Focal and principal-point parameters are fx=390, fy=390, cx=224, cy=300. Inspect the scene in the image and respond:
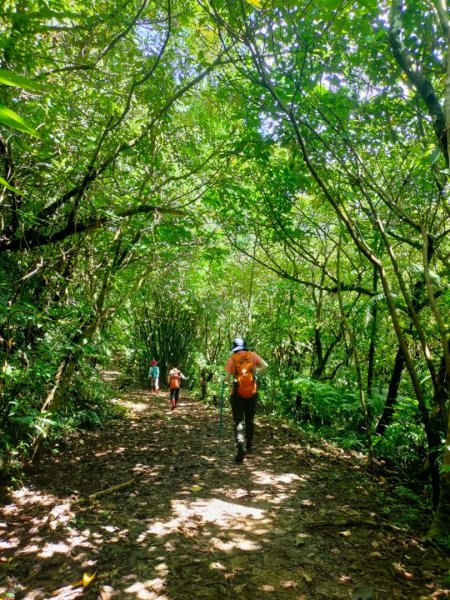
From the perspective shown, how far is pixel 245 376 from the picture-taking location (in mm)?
5758

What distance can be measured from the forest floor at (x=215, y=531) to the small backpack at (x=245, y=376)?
3.51 ft

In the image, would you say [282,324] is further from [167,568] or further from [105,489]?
[167,568]

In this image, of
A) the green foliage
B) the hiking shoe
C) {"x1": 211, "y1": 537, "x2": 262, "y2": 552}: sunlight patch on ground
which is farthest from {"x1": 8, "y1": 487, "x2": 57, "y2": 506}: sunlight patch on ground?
the green foliage

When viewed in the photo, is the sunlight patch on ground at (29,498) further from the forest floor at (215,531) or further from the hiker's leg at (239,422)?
the hiker's leg at (239,422)

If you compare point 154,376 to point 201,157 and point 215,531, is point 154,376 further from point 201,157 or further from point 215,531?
point 215,531

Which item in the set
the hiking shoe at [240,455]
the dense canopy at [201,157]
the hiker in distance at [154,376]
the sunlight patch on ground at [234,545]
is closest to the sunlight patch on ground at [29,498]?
the dense canopy at [201,157]

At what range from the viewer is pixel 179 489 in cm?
496

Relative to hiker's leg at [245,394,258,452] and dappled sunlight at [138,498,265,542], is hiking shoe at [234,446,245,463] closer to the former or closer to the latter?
hiker's leg at [245,394,258,452]

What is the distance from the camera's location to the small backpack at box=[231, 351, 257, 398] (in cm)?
576

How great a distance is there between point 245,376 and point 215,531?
229cm

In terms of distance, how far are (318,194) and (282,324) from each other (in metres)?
4.65

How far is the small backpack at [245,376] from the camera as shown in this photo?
5758mm

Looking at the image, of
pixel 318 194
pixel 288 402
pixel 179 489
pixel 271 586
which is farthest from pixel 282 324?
pixel 271 586

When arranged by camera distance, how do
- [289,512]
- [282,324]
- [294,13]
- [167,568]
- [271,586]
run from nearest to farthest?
[271,586] < [167,568] < [294,13] < [289,512] < [282,324]
